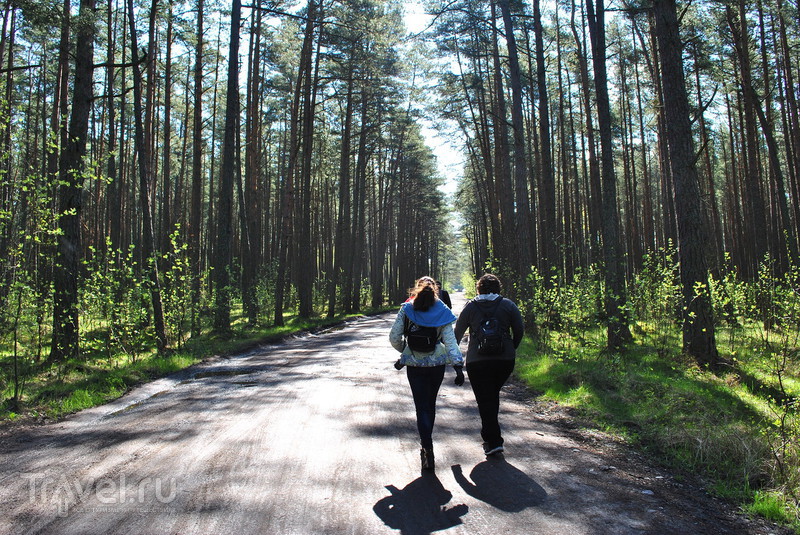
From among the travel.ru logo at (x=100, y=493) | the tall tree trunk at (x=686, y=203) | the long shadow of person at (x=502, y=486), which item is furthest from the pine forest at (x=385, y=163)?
the travel.ru logo at (x=100, y=493)

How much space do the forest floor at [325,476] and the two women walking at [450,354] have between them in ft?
1.18

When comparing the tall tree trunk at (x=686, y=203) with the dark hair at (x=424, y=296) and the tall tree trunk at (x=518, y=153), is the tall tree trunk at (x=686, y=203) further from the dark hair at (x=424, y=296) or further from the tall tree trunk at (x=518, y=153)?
the dark hair at (x=424, y=296)

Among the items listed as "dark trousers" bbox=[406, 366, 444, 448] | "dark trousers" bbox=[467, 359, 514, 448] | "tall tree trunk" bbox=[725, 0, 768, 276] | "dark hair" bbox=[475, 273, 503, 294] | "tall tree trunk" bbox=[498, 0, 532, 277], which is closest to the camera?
"dark trousers" bbox=[406, 366, 444, 448]

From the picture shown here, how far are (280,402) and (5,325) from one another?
4403 mm

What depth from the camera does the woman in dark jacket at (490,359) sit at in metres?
5.17

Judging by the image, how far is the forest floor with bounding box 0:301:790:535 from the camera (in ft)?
11.5

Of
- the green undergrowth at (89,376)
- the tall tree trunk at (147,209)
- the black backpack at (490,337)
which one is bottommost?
the green undergrowth at (89,376)

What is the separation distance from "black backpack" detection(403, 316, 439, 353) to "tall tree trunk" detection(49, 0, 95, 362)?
7315 millimetres

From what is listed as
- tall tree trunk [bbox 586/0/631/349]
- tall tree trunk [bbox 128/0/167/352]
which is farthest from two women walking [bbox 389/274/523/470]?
tall tree trunk [bbox 128/0/167/352]

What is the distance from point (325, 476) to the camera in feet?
14.0

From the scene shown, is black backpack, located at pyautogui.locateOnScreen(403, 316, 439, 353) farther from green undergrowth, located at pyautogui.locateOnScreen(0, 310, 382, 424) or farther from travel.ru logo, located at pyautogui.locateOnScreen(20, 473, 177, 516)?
green undergrowth, located at pyautogui.locateOnScreen(0, 310, 382, 424)

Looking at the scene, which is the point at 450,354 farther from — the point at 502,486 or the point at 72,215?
the point at 72,215

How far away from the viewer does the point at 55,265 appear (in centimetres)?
953

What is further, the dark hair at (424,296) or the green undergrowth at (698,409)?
the dark hair at (424,296)
